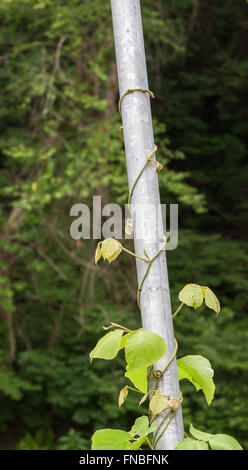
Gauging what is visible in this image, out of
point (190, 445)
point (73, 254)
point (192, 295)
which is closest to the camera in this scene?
point (190, 445)

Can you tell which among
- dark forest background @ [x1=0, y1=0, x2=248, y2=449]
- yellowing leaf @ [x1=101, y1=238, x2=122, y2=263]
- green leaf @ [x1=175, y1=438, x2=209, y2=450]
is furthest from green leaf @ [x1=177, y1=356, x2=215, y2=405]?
dark forest background @ [x1=0, y1=0, x2=248, y2=449]

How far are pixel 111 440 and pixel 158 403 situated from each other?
5.1 inches

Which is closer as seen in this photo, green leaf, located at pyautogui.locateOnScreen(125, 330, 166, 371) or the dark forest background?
green leaf, located at pyautogui.locateOnScreen(125, 330, 166, 371)

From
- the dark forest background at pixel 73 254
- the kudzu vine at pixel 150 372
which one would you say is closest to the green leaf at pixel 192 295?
the kudzu vine at pixel 150 372

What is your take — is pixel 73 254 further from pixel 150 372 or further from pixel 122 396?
pixel 150 372

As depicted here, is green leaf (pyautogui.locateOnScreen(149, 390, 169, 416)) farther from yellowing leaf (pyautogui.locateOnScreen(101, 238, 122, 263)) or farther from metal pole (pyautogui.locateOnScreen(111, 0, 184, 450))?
yellowing leaf (pyautogui.locateOnScreen(101, 238, 122, 263))

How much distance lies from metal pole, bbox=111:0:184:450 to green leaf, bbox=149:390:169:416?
0.04ft

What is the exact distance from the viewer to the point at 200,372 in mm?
833

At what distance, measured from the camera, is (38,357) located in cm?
448

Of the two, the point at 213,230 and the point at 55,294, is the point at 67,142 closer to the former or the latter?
the point at 55,294

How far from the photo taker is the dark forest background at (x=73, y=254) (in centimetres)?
386

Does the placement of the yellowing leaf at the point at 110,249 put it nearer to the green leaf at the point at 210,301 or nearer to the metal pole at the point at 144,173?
the metal pole at the point at 144,173

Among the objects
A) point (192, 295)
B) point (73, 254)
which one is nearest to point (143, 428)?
point (192, 295)

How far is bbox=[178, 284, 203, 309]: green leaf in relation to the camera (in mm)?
812
